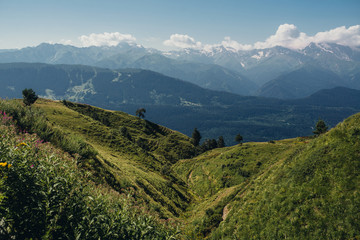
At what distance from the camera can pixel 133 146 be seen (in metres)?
76.0

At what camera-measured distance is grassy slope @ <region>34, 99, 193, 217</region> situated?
138ft

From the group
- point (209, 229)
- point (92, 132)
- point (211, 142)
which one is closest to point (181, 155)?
point (211, 142)

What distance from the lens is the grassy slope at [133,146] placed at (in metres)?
41.9

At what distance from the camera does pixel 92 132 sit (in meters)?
76.2

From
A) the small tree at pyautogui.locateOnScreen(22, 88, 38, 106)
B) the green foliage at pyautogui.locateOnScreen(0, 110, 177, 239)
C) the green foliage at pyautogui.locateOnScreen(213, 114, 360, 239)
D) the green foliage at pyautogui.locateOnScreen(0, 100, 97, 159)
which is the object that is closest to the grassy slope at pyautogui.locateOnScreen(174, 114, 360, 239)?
the green foliage at pyautogui.locateOnScreen(213, 114, 360, 239)

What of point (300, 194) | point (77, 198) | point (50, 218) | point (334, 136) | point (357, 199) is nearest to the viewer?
point (50, 218)

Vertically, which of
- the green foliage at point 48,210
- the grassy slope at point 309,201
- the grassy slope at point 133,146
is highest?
the green foliage at point 48,210

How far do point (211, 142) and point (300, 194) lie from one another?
148 m

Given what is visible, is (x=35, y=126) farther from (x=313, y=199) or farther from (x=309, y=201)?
(x=313, y=199)

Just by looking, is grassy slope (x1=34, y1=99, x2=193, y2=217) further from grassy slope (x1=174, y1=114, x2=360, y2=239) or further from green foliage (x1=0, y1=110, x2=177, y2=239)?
green foliage (x1=0, y1=110, x2=177, y2=239)

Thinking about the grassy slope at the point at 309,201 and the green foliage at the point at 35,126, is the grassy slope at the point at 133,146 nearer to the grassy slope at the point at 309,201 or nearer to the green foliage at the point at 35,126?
the green foliage at the point at 35,126

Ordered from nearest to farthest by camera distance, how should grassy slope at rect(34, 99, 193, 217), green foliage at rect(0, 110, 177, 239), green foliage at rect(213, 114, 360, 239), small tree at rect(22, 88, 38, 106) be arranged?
green foliage at rect(0, 110, 177, 239), green foliage at rect(213, 114, 360, 239), grassy slope at rect(34, 99, 193, 217), small tree at rect(22, 88, 38, 106)

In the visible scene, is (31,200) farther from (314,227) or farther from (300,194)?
(300,194)

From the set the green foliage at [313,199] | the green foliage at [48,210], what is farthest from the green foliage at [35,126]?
the green foliage at [313,199]
